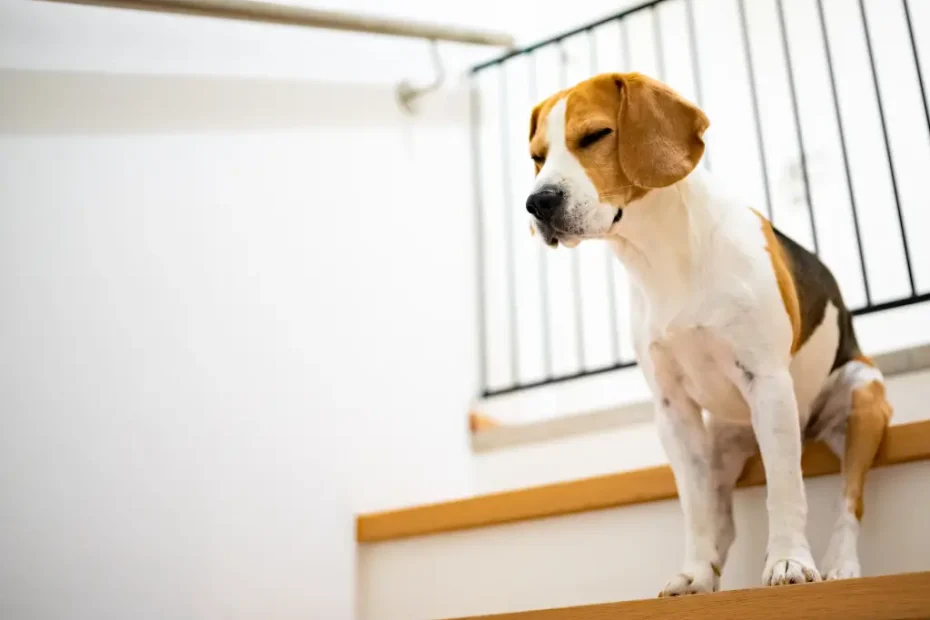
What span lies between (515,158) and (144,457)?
63.7 inches

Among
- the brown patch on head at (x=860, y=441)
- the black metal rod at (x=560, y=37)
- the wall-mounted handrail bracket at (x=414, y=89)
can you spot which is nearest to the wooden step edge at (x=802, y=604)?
the brown patch on head at (x=860, y=441)

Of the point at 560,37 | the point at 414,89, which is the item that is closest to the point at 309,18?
the point at 414,89

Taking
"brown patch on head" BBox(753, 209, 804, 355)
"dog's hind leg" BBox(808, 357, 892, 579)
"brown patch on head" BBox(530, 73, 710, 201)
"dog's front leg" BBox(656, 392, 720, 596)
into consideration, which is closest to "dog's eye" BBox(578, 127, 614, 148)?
"brown patch on head" BBox(530, 73, 710, 201)

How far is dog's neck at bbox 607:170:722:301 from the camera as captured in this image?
149cm

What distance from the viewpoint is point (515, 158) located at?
293 centimetres

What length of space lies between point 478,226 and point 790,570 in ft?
5.17

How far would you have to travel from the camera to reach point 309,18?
6.86ft

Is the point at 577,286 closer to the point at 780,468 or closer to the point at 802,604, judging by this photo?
the point at 780,468

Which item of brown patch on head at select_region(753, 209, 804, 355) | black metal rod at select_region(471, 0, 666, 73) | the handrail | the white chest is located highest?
black metal rod at select_region(471, 0, 666, 73)

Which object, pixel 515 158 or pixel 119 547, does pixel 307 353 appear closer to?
pixel 119 547

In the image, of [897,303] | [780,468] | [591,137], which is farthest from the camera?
[897,303]

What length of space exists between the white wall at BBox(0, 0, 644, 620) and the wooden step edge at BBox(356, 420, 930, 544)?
0.15 m

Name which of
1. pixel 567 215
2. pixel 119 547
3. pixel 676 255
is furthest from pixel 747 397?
pixel 119 547

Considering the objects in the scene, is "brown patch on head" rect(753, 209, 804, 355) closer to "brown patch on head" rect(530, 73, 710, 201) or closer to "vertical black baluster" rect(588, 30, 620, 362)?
"brown patch on head" rect(530, 73, 710, 201)
